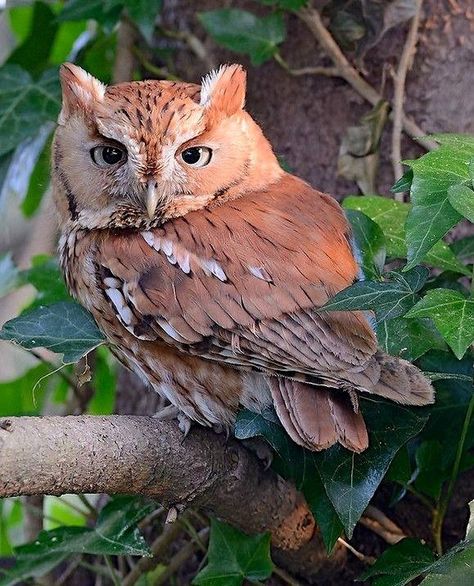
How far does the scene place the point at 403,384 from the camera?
1738 mm

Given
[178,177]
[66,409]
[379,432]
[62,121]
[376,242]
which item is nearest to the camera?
[379,432]

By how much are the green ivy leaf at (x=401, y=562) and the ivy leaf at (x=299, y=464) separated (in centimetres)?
11

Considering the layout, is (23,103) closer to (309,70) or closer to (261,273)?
(309,70)

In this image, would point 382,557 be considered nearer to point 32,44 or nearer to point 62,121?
point 62,121

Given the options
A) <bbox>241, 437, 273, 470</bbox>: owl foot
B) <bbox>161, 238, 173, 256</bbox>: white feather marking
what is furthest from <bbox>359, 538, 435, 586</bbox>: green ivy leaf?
<bbox>161, 238, 173, 256</bbox>: white feather marking

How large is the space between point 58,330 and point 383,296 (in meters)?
0.70

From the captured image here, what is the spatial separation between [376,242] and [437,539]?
64 centimetres

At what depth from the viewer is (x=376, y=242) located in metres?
2.00

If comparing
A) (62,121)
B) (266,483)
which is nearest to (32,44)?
(62,121)

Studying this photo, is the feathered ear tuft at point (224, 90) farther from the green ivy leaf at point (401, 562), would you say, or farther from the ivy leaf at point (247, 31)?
the green ivy leaf at point (401, 562)

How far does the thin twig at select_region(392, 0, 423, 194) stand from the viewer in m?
2.45

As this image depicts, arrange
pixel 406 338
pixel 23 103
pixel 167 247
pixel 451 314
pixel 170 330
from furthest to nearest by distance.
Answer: pixel 23 103 → pixel 167 247 → pixel 170 330 → pixel 406 338 → pixel 451 314

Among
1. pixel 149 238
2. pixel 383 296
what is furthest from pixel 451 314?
pixel 149 238

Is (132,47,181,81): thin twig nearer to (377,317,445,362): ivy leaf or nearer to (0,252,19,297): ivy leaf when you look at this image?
(0,252,19,297): ivy leaf
